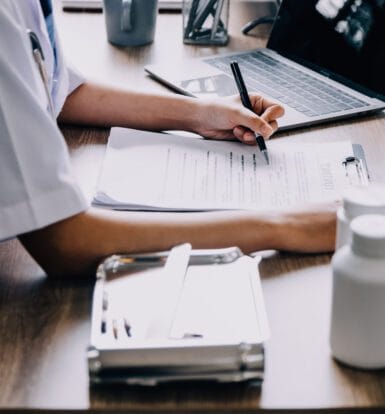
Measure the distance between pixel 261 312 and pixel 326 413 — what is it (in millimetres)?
125

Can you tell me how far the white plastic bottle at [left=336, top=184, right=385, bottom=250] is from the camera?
0.76 meters

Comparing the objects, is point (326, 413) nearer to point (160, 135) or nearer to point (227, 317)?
point (227, 317)

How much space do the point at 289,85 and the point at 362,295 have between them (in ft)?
2.83

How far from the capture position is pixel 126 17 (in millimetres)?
1710

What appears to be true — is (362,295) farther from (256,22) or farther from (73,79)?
(256,22)

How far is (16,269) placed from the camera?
0.93 metres

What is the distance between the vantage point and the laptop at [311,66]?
1.40 metres

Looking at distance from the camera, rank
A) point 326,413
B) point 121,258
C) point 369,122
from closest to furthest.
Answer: point 326,413 → point 121,258 → point 369,122

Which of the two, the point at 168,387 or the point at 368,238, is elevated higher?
the point at 368,238

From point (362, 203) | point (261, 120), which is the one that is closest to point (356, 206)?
point (362, 203)

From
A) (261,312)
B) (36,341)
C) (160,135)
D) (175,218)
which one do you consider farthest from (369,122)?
(36,341)

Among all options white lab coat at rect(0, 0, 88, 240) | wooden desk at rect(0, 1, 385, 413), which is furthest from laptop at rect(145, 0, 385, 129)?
white lab coat at rect(0, 0, 88, 240)

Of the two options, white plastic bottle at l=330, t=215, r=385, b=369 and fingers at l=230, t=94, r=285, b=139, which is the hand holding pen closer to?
fingers at l=230, t=94, r=285, b=139

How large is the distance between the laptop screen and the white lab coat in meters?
0.74
